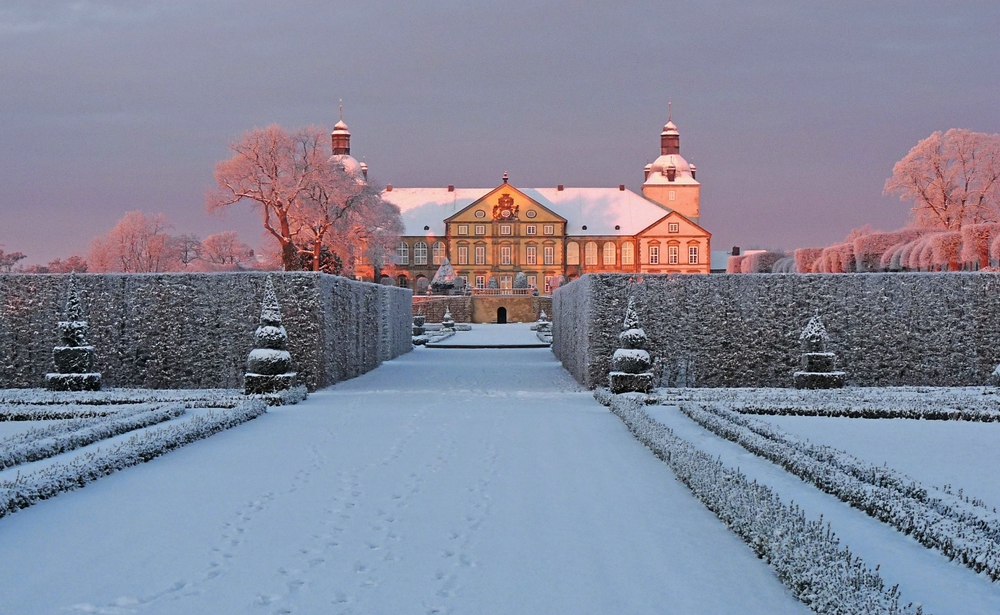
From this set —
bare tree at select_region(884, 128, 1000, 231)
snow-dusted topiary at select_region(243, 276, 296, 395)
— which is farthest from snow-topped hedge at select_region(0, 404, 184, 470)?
bare tree at select_region(884, 128, 1000, 231)

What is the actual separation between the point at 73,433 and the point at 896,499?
7.65 meters

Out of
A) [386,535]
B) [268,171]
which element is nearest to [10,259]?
[268,171]

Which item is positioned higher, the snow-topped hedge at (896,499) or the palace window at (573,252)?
the palace window at (573,252)

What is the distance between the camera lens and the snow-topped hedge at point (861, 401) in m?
10.4

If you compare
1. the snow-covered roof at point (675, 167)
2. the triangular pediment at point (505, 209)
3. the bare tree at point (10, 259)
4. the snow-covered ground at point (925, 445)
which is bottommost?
the snow-covered ground at point (925, 445)

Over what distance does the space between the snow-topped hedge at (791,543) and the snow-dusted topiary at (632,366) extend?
531 cm

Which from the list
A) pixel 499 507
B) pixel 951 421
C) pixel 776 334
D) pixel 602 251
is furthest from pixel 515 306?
pixel 499 507

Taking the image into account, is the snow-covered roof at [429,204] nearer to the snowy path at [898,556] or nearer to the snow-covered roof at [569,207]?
the snow-covered roof at [569,207]

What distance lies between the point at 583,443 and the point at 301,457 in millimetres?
2913

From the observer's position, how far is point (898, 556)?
4.67 meters

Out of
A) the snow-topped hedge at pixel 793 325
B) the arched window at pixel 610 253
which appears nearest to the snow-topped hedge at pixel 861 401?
the snow-topped hedge at pixel 793 325

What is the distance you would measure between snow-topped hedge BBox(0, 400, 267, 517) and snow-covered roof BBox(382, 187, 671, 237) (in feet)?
214

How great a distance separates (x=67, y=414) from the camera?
10.4 metres

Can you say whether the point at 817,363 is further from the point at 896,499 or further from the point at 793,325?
the point at 896,499
